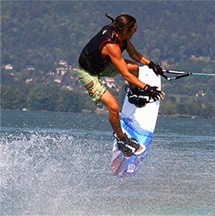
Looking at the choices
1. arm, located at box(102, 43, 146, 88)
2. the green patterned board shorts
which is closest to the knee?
the green patterned board shorts

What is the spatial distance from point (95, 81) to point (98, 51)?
569 mm

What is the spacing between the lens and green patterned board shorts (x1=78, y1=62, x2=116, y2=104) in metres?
8.23

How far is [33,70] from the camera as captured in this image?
19462 centimetres

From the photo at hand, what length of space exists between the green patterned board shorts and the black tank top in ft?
0.28

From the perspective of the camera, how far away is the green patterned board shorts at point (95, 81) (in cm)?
823

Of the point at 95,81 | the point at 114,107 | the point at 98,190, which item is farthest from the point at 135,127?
the point at 98,190

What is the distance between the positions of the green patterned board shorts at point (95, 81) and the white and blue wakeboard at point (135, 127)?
1.18 metres

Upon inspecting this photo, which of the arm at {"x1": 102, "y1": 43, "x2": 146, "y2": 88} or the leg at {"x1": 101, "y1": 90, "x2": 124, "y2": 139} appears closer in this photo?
the arm at {"x1": 102, "y1": 43, "x2": 146, "y2": 88}

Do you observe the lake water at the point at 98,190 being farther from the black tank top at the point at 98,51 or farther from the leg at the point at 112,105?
the black tank top at the point at 98,51

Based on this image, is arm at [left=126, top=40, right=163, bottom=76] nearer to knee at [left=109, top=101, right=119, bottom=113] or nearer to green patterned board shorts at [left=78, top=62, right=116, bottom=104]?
green patterned board shorts at [left=78, top=62, right=116, bottom=104]

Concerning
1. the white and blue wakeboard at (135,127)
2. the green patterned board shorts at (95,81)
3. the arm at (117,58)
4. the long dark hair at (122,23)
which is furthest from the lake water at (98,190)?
the long dark hair at (122,23)

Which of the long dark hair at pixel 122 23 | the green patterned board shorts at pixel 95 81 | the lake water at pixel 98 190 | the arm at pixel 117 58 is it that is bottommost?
the lake water at pixel 98 190

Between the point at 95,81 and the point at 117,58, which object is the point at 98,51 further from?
the point at 95,81

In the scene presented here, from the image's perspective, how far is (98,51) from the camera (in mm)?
8000
